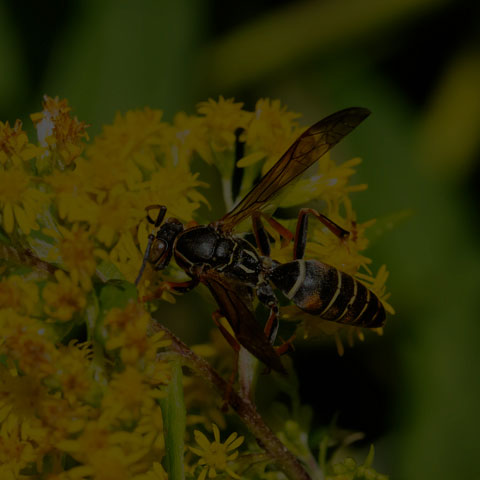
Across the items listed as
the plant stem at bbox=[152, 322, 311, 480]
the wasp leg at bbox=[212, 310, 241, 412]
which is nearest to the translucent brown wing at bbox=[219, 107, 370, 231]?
the wasp leg at bbox=[212, 310, 241, 412]

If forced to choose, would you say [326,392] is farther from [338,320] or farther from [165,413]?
[165,413]

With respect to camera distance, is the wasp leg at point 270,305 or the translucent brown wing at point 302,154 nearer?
the wasp leg at point 270,305

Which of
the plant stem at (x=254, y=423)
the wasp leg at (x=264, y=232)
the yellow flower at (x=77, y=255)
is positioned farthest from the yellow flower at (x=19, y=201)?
the wasp leg at (x=264, y=232)

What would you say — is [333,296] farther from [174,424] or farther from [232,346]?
[174,424]

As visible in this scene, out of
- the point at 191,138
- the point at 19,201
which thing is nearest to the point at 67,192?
the point at 19,201

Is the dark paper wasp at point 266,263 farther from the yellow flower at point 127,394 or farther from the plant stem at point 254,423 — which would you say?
the yellow flower at point 127,394

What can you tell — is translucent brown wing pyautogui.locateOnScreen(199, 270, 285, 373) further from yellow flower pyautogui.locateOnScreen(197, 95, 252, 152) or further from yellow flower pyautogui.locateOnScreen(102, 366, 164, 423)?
yellow flower pyautogui.locateOnScreen(197, 95, 252, 152)

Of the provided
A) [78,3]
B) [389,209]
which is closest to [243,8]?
[78,3]
